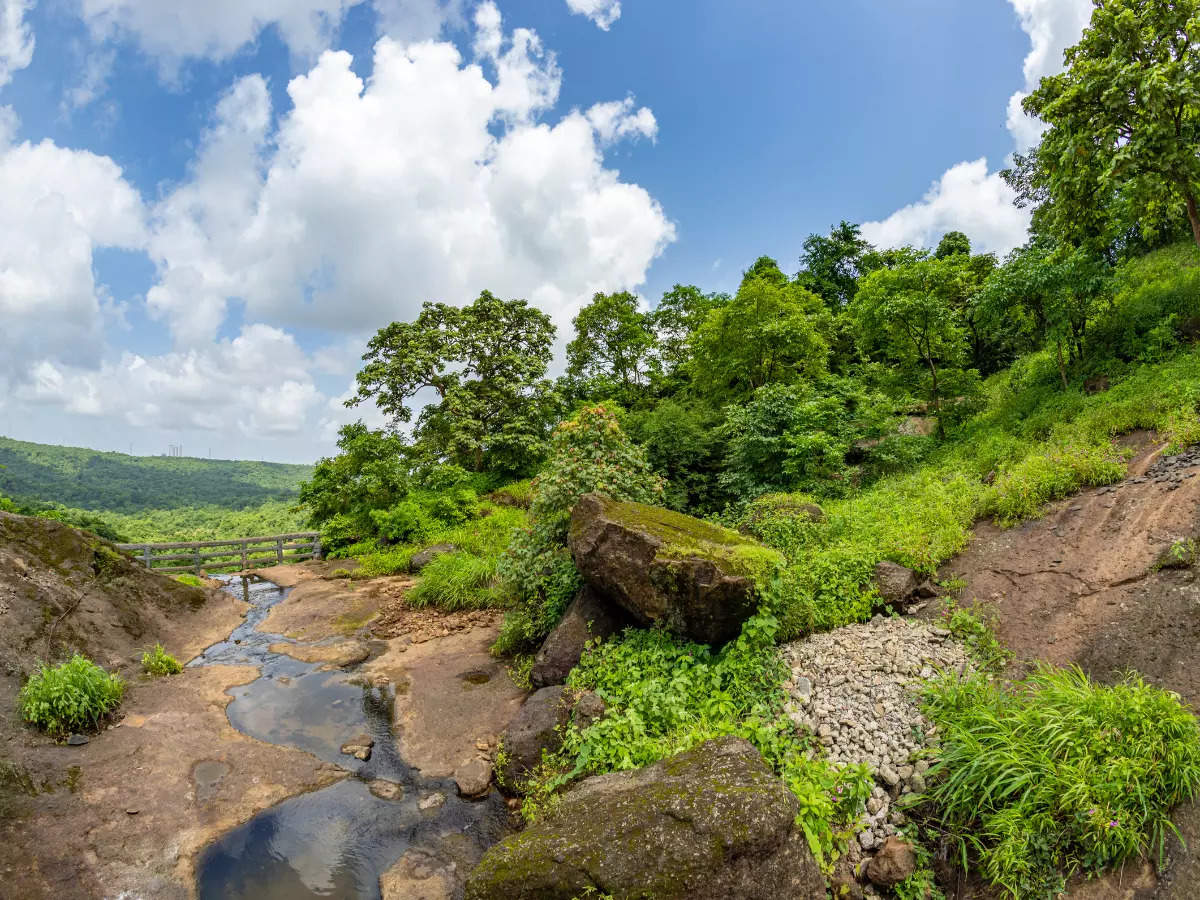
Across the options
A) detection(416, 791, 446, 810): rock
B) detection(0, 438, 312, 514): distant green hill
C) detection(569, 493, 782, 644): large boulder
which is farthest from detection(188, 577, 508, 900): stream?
detection(0, 438, 312, 514): distant green hill

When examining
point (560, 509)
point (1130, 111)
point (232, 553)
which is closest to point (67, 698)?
point (560, 509)

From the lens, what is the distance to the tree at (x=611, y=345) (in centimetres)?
2558

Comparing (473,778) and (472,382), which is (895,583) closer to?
(473,778)

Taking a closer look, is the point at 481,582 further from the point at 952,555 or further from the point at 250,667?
the point at 952,555

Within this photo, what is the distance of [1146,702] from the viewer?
3.78 metres

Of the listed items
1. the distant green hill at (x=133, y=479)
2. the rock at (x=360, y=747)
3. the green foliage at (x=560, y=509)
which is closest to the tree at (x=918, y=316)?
the green foliage at (x=560, y=509)

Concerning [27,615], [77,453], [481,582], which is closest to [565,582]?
[481,582]

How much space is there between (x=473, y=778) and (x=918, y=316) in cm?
1513

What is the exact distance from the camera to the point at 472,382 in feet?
75.9

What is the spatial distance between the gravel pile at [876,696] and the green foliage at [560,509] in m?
3.96

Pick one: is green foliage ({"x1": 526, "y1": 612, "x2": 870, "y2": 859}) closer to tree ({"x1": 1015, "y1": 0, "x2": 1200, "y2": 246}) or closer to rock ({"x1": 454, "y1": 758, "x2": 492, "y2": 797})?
rock ({"x1": 454, "y1": 758, "x2": 492, "y2": 797})

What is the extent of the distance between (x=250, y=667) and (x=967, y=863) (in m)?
10.5

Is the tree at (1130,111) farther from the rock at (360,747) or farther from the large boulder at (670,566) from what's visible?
the rock at (360,747)

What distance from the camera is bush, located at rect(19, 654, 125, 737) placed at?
645cm
